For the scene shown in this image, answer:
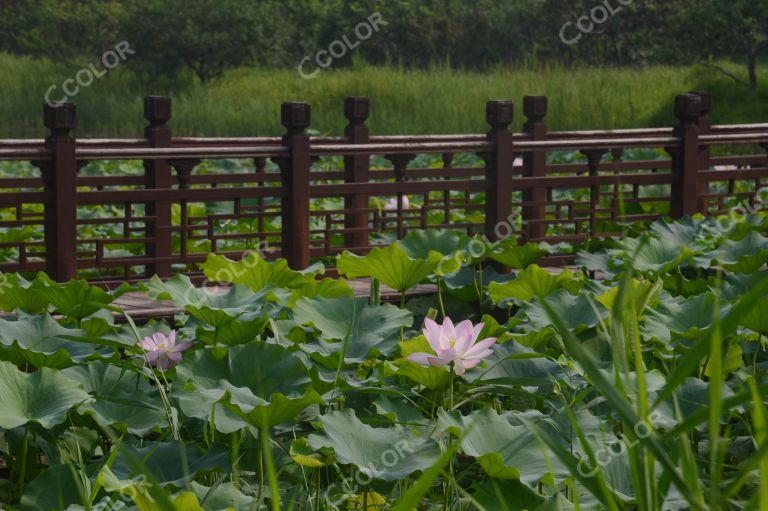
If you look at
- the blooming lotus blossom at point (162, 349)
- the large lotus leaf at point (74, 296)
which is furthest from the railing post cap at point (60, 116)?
the blooming lotus blossom at point (162, 349)

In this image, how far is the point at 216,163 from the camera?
34.4 ft

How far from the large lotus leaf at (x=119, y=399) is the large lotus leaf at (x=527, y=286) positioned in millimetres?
1267

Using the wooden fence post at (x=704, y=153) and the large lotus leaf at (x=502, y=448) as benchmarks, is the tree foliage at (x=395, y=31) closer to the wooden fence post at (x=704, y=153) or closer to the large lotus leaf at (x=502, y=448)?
the wooden fence post at (x=704, y=153)

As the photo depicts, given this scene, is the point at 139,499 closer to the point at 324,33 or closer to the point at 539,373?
the point at 539,373

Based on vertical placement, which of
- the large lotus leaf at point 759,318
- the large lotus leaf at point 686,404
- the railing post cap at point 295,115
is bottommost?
the large lotus leaf at point 686,404

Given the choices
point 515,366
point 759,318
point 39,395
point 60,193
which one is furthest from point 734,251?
point 39,395

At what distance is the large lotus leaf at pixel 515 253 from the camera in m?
4.33

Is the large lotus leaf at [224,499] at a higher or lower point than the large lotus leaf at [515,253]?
lower

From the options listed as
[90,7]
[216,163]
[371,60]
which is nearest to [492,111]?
[216,163]

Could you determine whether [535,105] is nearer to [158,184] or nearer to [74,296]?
[158,184]

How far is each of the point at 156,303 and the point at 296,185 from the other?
2.61ft

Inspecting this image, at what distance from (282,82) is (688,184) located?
15.2 m

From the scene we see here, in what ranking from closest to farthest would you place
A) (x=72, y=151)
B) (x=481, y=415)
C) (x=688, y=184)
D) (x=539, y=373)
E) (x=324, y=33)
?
(x=481, y=415)
(x=539, y=373)
(x=72, y=151)
(x=688, y=184)
(x=324, y=33)

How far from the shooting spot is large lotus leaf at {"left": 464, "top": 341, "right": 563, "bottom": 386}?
110 inches
